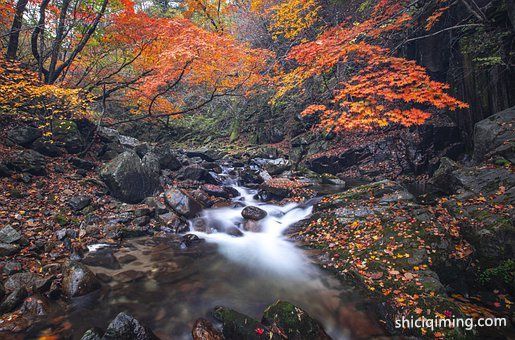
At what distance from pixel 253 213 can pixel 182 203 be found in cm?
253

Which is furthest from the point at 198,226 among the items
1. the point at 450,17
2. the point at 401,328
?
the point at 450,17

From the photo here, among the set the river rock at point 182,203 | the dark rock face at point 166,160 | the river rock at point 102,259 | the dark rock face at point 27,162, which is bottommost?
the river rock at point 102,259

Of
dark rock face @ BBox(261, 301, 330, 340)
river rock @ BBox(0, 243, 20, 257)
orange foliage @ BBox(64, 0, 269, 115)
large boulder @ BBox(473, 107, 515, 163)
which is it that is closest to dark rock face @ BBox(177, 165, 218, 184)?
orange foliage @ BBox(64, 0, 269, 115)

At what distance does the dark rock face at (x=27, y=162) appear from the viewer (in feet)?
27.6

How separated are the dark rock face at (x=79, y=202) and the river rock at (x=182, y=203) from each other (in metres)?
2.43

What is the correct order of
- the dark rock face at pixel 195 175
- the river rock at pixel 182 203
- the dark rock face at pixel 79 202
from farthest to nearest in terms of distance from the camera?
the dark rock face at pixel 195 175, the river rock at pixel 182 203, the dark rock face at pixel 79 202

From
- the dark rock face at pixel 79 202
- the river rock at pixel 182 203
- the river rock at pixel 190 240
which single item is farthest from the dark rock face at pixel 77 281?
the river rock at pixel 182 203

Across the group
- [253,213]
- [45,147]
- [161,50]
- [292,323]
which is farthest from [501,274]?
[45,147]

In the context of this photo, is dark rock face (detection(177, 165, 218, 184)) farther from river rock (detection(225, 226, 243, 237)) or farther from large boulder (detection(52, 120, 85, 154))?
river rock (detection(225, 226, 243, 237))

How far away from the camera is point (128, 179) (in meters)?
9.71

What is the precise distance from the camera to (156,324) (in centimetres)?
474

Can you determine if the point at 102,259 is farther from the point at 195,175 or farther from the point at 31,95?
the point at 195,175

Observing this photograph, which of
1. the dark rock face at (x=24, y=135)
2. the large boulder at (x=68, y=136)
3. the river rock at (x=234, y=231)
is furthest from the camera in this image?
the large boulder at (x=68, y=136)

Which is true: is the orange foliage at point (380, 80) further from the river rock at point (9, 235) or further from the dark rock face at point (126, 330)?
the river rock at point (9, 235)
